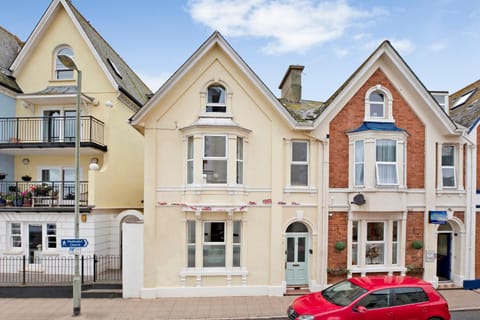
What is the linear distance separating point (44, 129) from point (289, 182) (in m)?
11.6

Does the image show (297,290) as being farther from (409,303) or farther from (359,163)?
(359,163)

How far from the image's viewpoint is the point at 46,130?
14758 mm

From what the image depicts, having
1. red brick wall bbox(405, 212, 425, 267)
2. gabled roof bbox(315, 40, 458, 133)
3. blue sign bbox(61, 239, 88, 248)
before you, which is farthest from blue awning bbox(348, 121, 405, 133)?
blue sign bbox(61, 239, 88, 248)

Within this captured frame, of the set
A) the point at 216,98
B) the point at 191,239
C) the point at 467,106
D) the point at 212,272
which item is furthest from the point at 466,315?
the point at 216,98

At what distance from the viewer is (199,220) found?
11.7 meters

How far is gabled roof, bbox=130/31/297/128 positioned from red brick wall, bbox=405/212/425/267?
20.0 ft

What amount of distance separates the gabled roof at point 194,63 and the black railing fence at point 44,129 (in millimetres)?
3866

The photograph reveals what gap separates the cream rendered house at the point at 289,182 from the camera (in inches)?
460

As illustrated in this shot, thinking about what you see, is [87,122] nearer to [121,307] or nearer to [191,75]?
[191,75]

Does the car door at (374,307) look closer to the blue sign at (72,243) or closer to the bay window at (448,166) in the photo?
the bay window at (448,166)

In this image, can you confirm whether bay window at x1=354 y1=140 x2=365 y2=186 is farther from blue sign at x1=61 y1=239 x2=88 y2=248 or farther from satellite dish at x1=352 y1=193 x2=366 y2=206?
blue sign at x1=61 y1=239 x2=88 y2=248

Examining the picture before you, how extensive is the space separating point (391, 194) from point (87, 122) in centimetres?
1321

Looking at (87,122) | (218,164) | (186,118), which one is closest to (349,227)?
(218,164)

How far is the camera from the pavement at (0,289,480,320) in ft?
32.4
